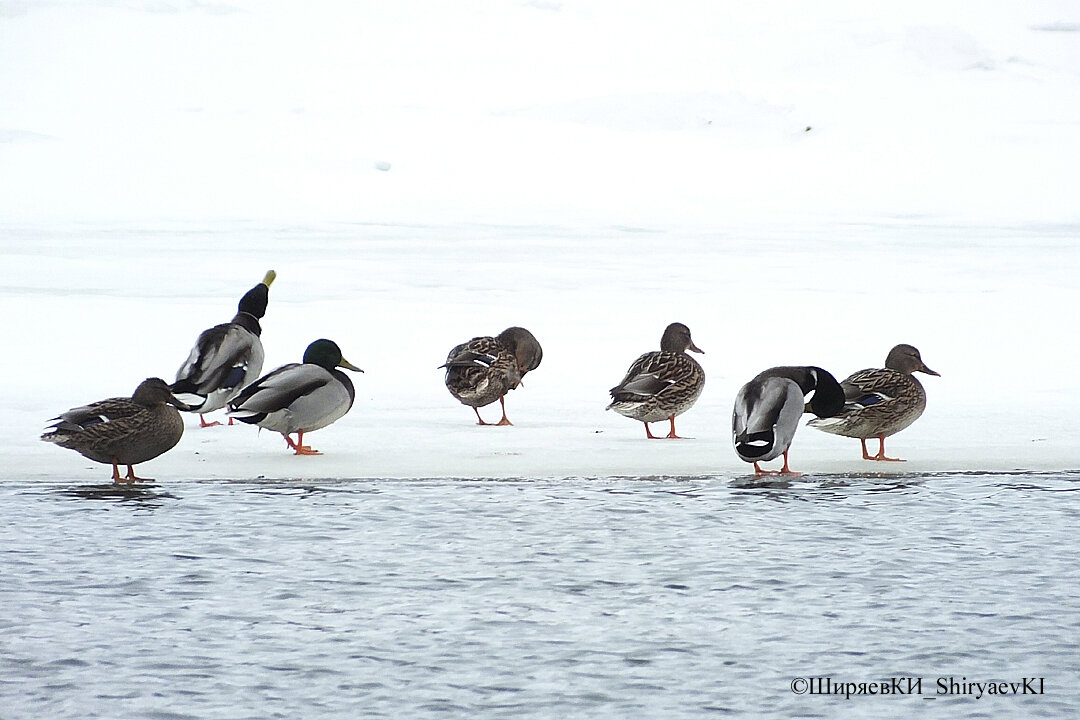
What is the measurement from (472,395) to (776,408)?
2412 millimetres

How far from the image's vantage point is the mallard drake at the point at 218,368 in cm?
867

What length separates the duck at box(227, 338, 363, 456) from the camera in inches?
309

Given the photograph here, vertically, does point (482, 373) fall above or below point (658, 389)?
above

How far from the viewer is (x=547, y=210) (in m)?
18.3

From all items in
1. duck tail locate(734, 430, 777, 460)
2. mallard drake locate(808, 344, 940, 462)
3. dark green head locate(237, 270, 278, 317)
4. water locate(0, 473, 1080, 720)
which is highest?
dark green head locate(237, 270, 278, 317)

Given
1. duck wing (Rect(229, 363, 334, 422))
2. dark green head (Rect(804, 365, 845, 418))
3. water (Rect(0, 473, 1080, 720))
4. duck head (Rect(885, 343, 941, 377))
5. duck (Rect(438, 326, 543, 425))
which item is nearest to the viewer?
water (Rect(0, 473, 1080, 720))

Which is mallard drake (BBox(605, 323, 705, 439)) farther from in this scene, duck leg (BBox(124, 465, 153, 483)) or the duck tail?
duck leg (BBox(124, 465, 153, 483))

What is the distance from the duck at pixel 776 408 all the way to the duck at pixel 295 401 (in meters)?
2.11

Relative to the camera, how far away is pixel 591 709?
4.25 metres

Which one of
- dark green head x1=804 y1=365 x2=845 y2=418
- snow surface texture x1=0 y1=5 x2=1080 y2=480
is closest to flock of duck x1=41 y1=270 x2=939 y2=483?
dark green head x1=804 y1=365 x2=845 y2=418

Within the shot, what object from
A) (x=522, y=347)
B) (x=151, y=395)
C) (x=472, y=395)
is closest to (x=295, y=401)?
(x=151, y=395)

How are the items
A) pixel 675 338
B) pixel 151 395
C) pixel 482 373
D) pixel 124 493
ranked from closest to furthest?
pixel 124 493 → pixel 151 395 → pixel 482 373 → pixel 675 338

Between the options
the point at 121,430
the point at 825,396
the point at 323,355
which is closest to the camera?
the point at 121,430

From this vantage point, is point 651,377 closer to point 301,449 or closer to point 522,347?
point 522,347
